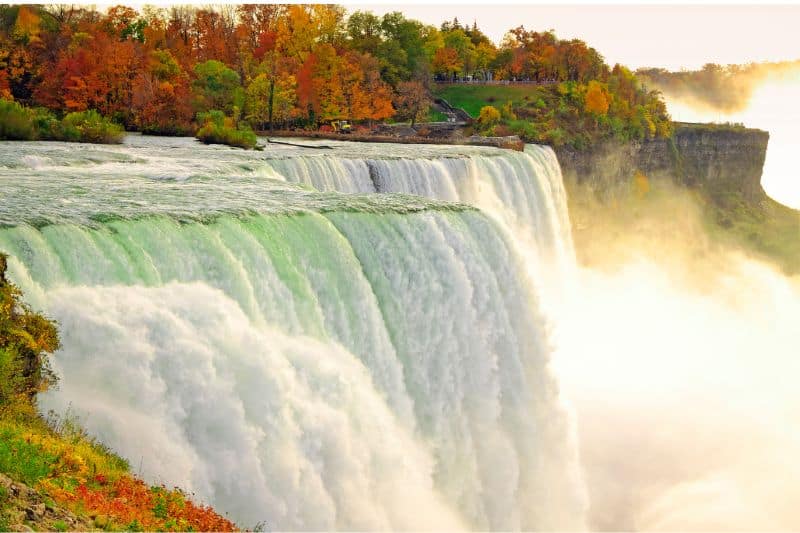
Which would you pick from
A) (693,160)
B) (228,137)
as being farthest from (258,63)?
(693,160)

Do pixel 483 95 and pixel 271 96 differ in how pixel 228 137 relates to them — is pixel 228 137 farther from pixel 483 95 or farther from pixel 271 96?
pixel 483 95

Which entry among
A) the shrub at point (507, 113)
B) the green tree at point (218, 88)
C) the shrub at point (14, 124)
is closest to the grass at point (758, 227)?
the shrub at point (507, 113)

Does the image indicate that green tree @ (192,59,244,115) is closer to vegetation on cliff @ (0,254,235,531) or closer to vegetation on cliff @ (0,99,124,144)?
vegetation on cliff @ (0,99,124,144)

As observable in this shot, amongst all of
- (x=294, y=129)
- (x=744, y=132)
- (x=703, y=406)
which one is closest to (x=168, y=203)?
(x=703, y=406)

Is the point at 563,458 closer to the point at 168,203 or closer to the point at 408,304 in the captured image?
the point at 408,304

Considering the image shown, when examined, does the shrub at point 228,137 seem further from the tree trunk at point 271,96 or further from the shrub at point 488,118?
the shrub at point 488,118

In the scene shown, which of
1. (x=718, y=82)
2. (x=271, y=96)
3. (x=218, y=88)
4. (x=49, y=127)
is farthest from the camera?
(x=718, y=82)
